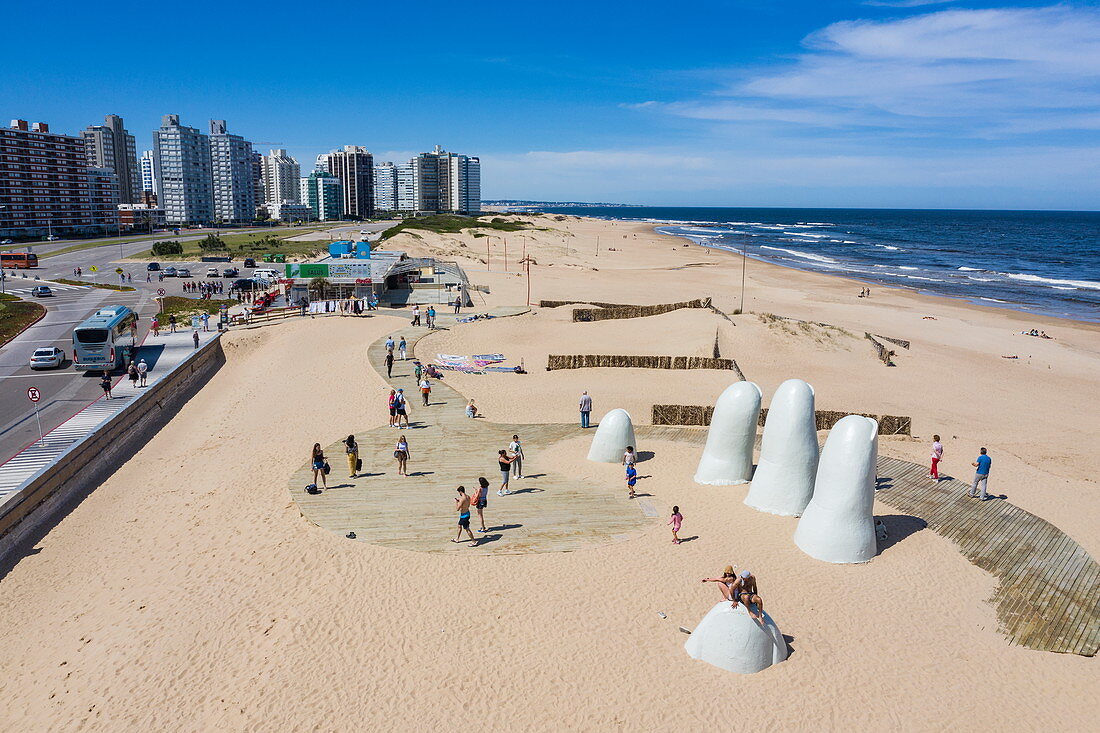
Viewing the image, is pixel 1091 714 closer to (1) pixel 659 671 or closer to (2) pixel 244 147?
(1) pixel 659 671

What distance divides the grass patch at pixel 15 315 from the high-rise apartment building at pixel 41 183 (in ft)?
229

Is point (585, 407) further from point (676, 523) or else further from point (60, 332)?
point (60, 332)

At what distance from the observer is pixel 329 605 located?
39.1ft

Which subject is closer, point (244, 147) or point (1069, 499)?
point (1069, 499)

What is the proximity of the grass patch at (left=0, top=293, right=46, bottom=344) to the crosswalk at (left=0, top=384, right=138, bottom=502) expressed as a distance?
15716 millimetres

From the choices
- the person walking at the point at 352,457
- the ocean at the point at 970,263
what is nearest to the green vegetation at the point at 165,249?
the ocean at the point at 970,263

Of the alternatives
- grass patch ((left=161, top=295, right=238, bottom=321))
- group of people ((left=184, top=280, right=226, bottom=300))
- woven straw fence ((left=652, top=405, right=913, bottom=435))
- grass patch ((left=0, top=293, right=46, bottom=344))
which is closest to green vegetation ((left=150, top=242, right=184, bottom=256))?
group of people ((left=184, top=280, right=226, bottom=300))

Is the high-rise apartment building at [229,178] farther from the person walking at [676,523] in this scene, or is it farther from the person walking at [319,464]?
the person walking at [676,523]

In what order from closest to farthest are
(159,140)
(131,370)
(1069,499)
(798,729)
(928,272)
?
(798,729) < (1069,499) < (131,370) < (928,272) < (159,140)

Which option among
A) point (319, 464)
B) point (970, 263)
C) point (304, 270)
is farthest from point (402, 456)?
point (970, 263)

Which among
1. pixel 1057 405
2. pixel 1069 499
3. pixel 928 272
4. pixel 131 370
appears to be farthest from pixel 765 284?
pixel 131 370

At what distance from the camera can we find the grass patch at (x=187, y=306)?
40281 millimetres

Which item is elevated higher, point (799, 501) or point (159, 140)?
point (159, 140)

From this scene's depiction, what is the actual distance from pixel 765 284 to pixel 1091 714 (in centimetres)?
5436
